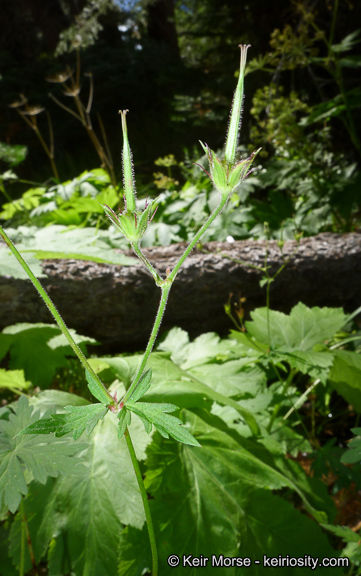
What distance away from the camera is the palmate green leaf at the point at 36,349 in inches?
63.4

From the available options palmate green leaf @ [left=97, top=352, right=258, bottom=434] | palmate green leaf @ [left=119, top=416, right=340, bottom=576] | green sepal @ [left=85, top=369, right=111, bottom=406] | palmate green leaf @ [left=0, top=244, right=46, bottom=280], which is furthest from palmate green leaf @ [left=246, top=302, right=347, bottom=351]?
green sepal @ [left=85, top=369, right=111, bottom=406]

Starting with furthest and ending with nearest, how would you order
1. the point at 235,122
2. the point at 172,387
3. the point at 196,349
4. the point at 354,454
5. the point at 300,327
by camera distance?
the point at 196,349, the point at 300,327, the point at 172,387, the point at 354,454, the point at 235,122

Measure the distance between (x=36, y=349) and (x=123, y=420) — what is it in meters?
1.13

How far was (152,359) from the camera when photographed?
52.6 inches

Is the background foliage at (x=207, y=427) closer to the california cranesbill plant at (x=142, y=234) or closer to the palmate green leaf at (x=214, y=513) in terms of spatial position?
the palmate green leaf at (x=214, y=513)

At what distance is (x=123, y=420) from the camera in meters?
0.62

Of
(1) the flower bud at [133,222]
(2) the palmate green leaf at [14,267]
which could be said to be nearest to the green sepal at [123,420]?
(1) the flower bud at [133,222]

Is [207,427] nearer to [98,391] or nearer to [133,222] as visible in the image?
[98,391]

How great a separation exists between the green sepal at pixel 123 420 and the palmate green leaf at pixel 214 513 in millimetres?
562

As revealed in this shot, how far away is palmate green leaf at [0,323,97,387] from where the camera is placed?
5.28 ft

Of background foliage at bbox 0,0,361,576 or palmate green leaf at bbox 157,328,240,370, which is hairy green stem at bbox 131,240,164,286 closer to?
background foliage at bbox 0,0,361,576

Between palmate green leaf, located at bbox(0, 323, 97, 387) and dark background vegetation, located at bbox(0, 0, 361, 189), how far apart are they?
343cm

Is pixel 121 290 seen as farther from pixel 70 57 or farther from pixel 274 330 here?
pixel 70 57

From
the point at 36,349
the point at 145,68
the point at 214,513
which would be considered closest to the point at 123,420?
the point at 214,513
